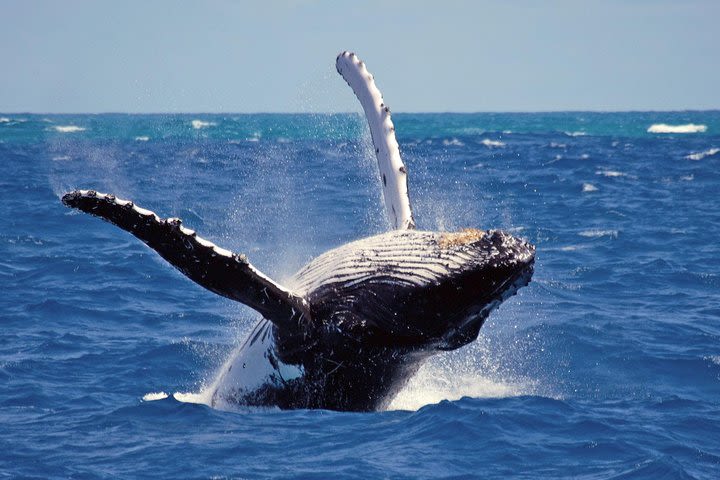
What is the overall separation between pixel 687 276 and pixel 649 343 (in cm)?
432

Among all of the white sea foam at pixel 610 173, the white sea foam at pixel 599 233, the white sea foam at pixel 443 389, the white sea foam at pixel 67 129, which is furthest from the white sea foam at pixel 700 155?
the white sea foam at pixel 67 129

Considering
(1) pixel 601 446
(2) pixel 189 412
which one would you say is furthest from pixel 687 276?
(2) pixel 189 412

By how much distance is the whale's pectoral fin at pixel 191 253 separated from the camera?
6.68 metres

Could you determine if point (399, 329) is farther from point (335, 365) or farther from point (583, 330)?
point (583, 330)

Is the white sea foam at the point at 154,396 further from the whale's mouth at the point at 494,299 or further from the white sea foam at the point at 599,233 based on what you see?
the white sea foam at the point at 599,233

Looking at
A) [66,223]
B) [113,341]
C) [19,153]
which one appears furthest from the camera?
[19,153]

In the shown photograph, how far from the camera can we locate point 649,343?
11.7m

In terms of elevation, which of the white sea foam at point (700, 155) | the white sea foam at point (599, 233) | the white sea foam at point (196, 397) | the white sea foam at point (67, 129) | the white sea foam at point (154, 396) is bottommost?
the white sea foam at point (154, 396)

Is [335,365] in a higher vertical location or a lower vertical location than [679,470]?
higher

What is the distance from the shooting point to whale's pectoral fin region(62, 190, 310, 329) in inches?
263

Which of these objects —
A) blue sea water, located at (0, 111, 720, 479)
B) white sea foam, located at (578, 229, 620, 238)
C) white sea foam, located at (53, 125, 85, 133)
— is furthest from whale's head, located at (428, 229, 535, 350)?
white sea foam, located at (53, 125, 85, 133)

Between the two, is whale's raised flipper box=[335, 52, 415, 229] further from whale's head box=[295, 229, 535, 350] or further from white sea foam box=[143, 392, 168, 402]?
white sea foam box=[143, 392, 168, 402]

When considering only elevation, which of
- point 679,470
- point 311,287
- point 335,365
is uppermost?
point 311,287

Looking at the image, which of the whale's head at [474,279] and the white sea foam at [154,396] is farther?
the white sea foam at [154,396]
